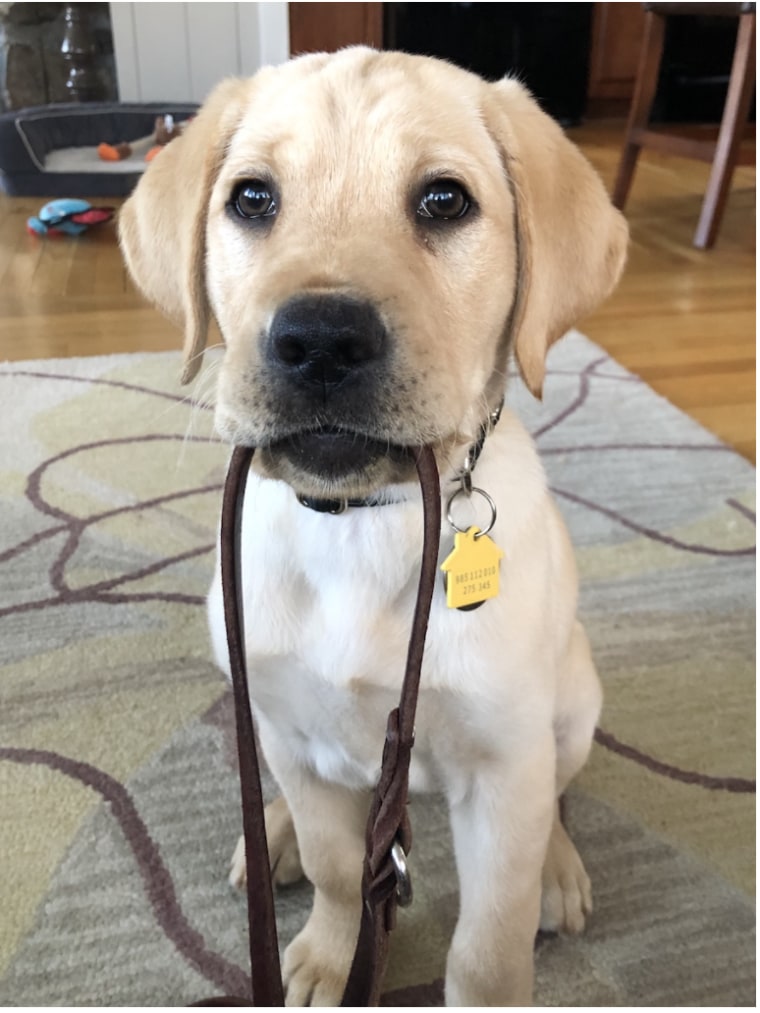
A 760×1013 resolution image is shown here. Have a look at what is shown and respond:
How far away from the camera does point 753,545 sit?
199 cm

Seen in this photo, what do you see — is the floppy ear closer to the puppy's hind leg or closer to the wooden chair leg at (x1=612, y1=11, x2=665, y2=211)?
the puppy's hind leg

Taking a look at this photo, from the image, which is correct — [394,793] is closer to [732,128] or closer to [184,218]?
[184,218]

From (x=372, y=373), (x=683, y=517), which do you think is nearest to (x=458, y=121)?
(x=372, y=373)

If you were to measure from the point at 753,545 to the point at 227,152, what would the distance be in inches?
57.1

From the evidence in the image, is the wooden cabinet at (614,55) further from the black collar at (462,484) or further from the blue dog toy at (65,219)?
the black collar at (462,484)

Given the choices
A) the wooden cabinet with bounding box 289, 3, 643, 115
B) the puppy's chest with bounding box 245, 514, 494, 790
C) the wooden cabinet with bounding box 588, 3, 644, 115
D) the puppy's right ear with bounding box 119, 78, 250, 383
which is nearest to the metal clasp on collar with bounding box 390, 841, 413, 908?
the puppy's chest with bounding box 245, 514, 494, 790

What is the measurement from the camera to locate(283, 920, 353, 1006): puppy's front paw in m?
1.16

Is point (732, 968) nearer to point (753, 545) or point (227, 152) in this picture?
point (753, 545)

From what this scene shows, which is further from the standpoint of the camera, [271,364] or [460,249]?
[460,249]

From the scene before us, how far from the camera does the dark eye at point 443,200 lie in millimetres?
951

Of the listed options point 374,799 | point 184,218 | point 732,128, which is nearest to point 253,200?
point 184,218

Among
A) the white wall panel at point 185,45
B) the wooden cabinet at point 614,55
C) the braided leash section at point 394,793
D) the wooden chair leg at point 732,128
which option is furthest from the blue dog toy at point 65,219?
the wooden cabinet at point 614,55

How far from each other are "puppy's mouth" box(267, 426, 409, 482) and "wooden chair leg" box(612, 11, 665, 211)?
12.8 feet

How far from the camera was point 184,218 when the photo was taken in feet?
3.47
